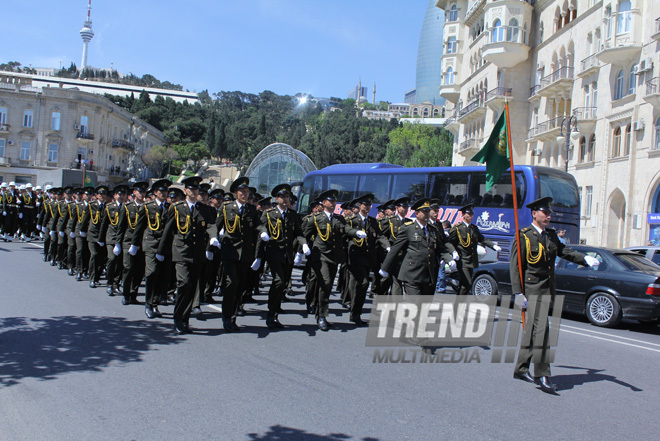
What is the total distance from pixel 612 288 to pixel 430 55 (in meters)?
163

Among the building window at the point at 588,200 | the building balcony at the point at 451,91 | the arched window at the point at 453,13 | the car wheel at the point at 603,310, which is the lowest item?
the car wheel at the point at 603,310

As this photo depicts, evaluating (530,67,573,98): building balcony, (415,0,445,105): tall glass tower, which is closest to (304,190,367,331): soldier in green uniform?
(530,67,573,98): building balcony

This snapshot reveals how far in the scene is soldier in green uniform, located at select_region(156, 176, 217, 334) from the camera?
7.70m

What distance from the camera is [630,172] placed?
94.4 ft

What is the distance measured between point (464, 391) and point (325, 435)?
1.93 metres

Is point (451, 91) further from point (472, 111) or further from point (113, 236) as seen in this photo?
point (113, 236)

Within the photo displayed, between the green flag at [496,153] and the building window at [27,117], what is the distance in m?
65.2

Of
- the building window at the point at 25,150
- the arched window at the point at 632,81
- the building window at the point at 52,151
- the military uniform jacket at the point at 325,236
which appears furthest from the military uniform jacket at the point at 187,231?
the building window at the point at 25,150

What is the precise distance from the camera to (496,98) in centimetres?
4162

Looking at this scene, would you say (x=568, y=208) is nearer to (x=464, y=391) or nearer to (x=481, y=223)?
(x=481, y=223)

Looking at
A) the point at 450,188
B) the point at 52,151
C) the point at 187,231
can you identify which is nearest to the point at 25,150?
the point at 52,151

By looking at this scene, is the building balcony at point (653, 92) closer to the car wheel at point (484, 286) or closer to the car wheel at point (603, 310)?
the car wheel at point (484, 286)

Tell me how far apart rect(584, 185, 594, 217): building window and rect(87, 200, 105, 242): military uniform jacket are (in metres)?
28.3

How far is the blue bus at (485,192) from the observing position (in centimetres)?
1666
